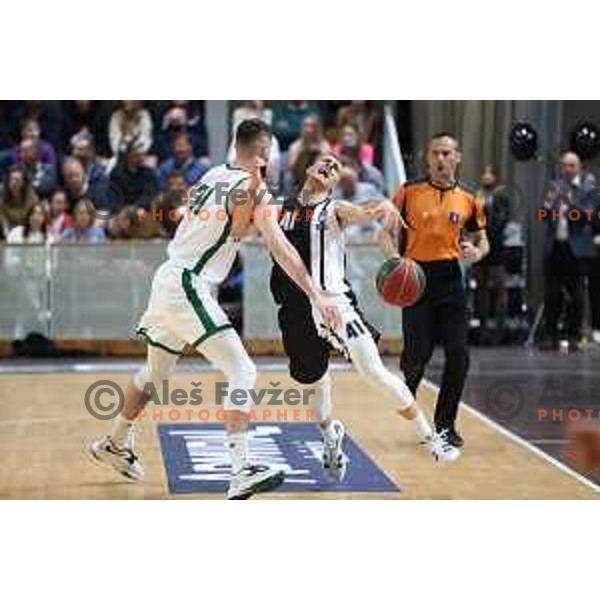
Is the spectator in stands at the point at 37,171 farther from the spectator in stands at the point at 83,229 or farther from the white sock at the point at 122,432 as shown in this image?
the white sock at the point at 122,432

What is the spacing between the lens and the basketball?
22.2 feet

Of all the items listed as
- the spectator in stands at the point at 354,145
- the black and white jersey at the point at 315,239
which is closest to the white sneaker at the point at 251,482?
the black and white jersey at the point at 315,239

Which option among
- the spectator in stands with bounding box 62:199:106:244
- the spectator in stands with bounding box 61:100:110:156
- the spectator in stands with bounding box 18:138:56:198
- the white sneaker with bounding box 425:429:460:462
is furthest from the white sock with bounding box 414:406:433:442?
the spectator in stands with bounding box 18:138:56:198

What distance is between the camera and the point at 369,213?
268 inches

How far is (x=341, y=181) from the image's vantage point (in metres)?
7.13

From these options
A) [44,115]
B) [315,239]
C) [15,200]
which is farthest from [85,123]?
[315,239]

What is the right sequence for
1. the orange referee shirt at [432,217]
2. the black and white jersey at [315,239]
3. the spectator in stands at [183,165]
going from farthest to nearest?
1. the spectator in stands at [183,165]
2. the orange referee shirt at [432,217]
3. the black and white jersey at [315,239]

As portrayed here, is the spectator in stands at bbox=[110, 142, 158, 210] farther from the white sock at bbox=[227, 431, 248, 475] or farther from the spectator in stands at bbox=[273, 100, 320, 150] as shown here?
the white sock at bbox=[227, 431, 248, 475]

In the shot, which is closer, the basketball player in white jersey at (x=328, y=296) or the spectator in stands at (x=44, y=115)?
the basketball player in white jersey at (x=328, y=296)

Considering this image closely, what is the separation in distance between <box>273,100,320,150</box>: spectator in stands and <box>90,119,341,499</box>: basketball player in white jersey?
2.29 ft

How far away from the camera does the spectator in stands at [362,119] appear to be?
7.32 m

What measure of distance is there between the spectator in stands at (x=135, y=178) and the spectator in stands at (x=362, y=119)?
106 centimetres
